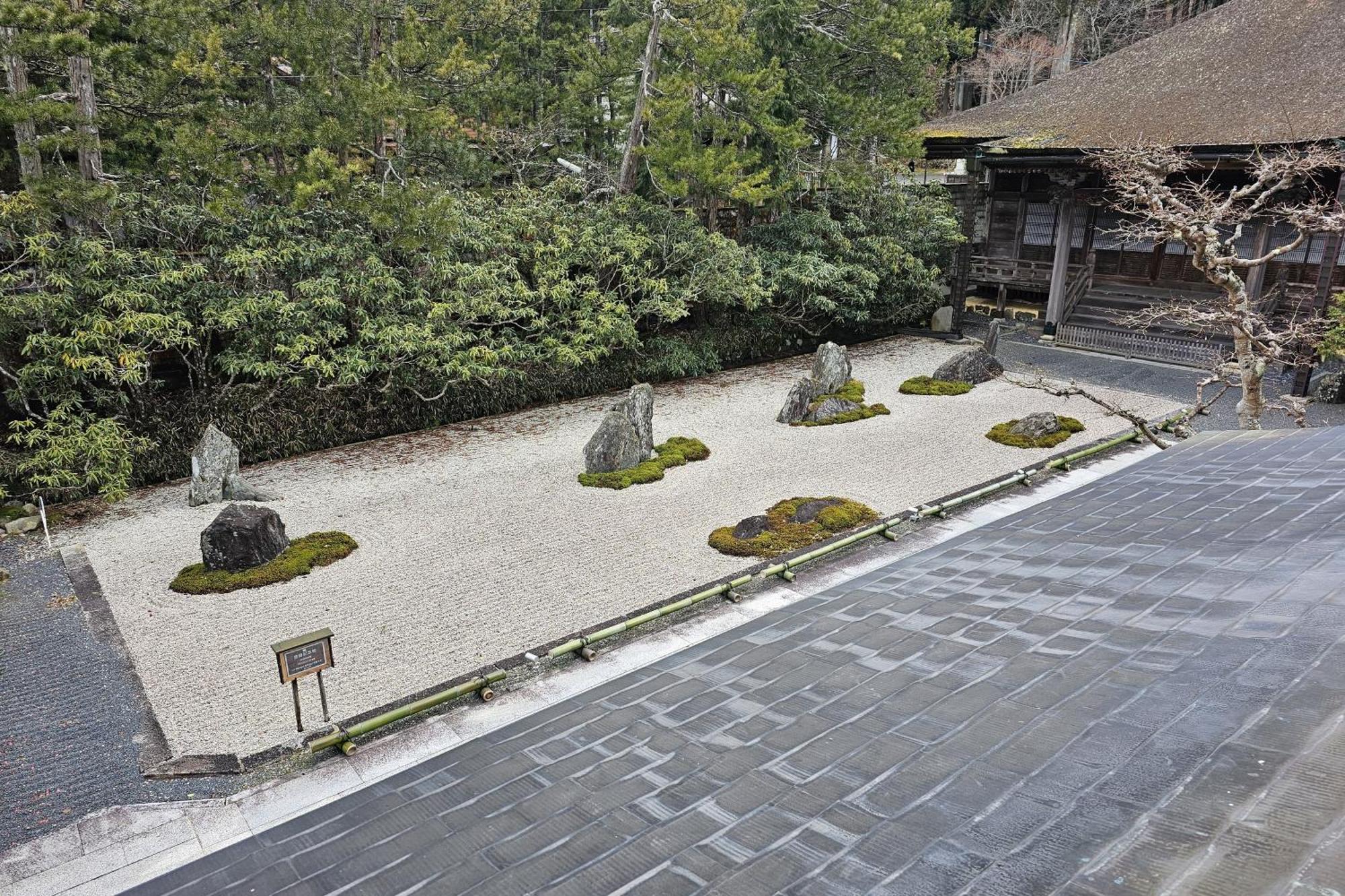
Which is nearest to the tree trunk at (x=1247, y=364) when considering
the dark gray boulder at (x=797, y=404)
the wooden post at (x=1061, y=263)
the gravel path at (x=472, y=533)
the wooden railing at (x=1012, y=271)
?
the gravel path at (x=472, y=533)

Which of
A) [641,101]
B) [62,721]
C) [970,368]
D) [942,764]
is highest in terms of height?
[641,101]

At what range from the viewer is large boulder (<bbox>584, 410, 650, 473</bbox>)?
39.0ft

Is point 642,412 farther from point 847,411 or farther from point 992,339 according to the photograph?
point 992,339

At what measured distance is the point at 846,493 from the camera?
433 inches

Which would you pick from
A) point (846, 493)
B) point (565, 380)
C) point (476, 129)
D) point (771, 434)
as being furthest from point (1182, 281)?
point (476, 129)

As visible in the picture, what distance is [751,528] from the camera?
975 cm

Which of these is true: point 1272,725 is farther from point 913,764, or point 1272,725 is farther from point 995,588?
point 995,588

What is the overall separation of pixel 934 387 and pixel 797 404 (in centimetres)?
346

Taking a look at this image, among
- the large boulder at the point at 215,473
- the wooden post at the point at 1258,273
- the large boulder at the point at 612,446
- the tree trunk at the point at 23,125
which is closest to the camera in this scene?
the tree trunk at the point at 23,125

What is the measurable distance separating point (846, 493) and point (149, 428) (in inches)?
389

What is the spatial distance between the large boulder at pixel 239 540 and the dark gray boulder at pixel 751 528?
17.2 ft

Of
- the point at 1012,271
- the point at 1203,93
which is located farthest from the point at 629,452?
the point at 1203,93

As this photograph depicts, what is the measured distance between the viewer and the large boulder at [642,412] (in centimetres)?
1230

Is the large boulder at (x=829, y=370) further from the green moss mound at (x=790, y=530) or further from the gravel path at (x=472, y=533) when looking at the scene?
the green moss mound at (x=790, y=530)
